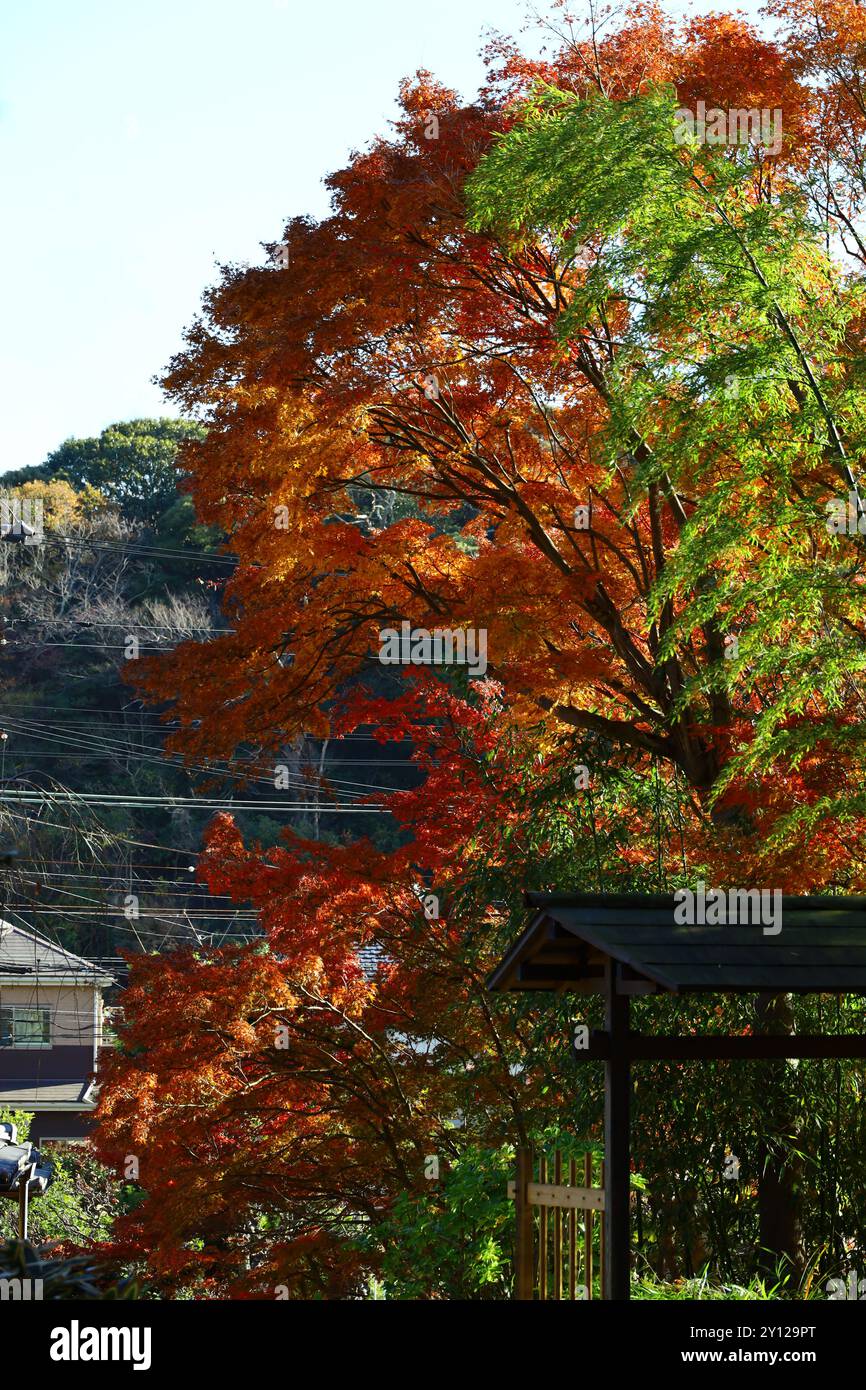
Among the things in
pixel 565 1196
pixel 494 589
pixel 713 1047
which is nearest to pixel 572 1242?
pixel 565 1196

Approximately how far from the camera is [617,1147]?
5.88 meters

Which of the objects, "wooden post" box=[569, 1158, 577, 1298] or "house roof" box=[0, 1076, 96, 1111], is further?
"house roof" box=[0, 1076, 96, 1111]

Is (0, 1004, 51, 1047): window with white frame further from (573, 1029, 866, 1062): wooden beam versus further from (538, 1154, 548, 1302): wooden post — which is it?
(573, 1029, 866, 1062): wooden beam

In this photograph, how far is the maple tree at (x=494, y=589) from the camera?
687cm

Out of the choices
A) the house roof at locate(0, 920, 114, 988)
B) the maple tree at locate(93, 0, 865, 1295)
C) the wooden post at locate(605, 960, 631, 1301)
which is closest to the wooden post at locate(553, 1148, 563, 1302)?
the wooden post at locate(605, 960, 631, 1301)

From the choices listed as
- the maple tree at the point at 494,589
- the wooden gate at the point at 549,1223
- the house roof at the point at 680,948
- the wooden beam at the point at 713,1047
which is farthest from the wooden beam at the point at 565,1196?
the maple tree at the point at 494,589

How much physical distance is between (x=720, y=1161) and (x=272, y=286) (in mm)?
7016

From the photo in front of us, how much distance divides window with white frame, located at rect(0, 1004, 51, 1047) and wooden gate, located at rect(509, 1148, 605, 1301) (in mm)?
22203

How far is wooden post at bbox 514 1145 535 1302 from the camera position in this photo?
7129 mm

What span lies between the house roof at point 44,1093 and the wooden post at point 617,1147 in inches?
901

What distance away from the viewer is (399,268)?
9.23 metres

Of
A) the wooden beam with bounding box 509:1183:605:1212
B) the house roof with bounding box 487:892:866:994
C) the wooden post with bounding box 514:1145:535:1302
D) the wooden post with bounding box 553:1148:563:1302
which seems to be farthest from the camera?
the wooden post with bounding box 514:1145:535:1302

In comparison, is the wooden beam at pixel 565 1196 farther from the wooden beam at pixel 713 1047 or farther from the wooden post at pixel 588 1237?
the wooden beam at pixel 713 1047
